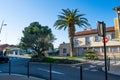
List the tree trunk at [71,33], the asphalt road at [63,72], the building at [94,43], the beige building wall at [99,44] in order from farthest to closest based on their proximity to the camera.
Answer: the tree trunk at [71,33] → the building at [94,43] → the beige building wall at [99,44] → the asphalt road at [63,72]

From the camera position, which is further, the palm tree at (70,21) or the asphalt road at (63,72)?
the palm tree at (70,21)

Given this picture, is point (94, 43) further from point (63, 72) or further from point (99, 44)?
point (63, 72)

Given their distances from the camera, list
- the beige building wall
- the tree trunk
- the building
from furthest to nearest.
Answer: the tree trunk, the building, the beige building wall

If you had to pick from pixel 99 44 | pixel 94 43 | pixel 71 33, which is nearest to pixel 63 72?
pixel 71 33

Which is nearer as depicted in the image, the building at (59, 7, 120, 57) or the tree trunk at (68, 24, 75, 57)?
the building at (59, 7, 120, 57)

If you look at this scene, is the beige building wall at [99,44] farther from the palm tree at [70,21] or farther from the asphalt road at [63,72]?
the asphalt road at [63,72]

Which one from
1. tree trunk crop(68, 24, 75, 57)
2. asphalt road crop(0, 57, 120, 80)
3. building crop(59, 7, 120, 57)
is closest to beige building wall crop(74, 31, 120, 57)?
building crop(59, 7, 120, 57)

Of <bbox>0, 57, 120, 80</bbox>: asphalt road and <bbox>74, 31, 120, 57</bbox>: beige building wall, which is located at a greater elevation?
<bbox>74, 31, 120, 57</bbox>: beige building wall

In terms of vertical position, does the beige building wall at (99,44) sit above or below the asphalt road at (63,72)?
above

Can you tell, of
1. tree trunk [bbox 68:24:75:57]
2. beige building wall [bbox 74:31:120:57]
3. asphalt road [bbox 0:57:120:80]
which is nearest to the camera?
asphalt road [bbox 0:57:120:80]

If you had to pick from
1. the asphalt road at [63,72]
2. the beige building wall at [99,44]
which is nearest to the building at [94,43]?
the beige building wall at [99,44]

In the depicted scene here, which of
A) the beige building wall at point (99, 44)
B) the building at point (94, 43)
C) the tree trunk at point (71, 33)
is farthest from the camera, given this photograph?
the tree trunk at point (71, 33)

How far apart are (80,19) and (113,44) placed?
28.8 ft

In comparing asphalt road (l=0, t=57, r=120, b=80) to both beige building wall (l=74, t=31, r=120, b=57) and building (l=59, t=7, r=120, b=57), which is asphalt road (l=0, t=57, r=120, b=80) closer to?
beige building wall (l=74, t=31, r=120, b=57)
